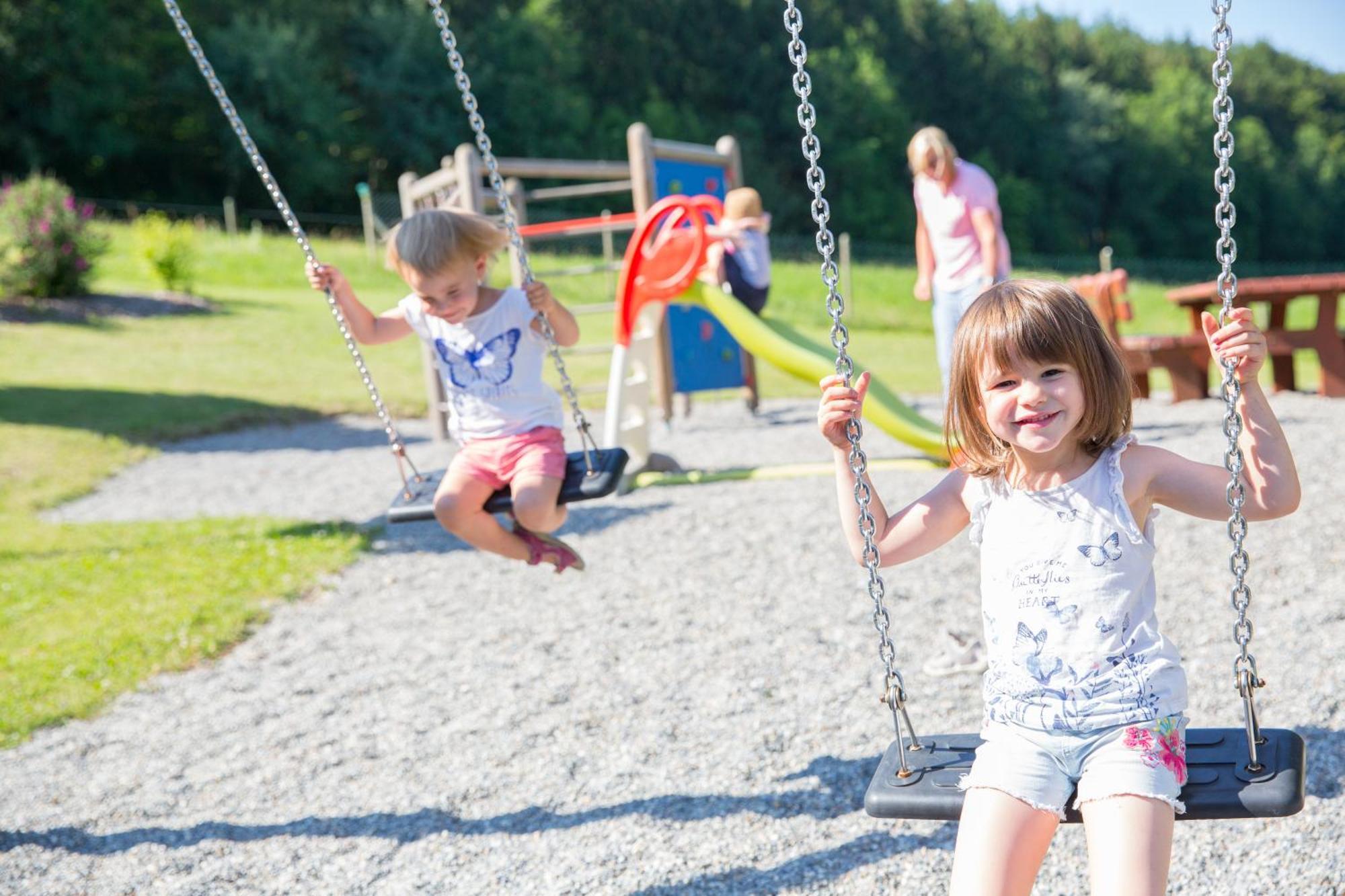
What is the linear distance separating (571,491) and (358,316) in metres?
0.88

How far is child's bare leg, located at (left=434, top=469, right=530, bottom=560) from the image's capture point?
3.51 meters

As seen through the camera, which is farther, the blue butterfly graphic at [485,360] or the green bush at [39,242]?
the green bush at [39,242]

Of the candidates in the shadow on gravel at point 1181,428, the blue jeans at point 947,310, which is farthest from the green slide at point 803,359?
the shadow on gravel at point 1181,428

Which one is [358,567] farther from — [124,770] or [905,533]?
[905,533]

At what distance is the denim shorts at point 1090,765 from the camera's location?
1.83m

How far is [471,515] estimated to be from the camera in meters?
3.53

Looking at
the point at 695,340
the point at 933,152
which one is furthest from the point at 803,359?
the point at 695,340

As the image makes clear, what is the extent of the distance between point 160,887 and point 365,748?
0.88m

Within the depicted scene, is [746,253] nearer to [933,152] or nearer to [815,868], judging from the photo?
[933,152]

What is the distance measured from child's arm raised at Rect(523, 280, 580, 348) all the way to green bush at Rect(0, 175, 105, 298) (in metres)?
13.3

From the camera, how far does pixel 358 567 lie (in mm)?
6012

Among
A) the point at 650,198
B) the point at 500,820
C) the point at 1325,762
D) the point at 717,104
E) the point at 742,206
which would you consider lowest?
the point at 500,820

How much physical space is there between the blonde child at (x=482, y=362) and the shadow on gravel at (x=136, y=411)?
6.86 metres

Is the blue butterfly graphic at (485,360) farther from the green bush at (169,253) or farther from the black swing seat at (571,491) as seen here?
the green bush at (169,253)
